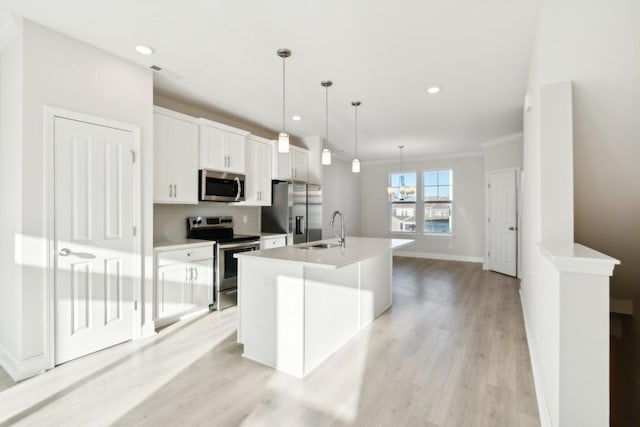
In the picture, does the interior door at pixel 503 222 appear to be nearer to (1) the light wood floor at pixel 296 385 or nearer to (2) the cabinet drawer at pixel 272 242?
(1) the light wood floor at pixel 296 385

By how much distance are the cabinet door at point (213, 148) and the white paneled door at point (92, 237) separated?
98cm

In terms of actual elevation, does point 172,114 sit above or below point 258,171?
above

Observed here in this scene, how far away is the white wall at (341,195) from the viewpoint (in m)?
7.12

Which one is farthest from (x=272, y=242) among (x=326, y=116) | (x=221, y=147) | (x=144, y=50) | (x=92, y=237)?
(x=144, y=50)

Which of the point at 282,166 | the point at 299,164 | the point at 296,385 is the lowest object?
the point at 296,385

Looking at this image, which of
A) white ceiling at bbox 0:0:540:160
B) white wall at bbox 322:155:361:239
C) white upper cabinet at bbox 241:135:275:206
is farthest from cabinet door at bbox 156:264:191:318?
white wall at bbox 322:155:361:239

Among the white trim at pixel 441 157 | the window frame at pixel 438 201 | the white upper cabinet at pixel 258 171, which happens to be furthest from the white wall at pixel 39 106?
the window frame at pixel 438 201

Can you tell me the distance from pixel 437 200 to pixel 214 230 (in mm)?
5651

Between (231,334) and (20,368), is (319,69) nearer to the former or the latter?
(231,334)

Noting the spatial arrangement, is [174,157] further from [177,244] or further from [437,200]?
[437,200]

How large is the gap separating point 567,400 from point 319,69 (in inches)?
120

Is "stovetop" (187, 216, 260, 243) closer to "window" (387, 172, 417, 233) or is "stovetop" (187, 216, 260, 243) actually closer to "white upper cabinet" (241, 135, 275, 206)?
"white upper cabinet" (241, 135, 275, 206)

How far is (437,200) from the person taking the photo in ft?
25.0

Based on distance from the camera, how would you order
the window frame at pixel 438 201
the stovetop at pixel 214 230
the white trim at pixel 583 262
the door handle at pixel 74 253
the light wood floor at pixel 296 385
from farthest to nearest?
the window frame at pixel 438 201 → the stovetop at pixel 214 230 → the door handle at pixel 74 253 → the light wood floor at pixel 296 385 → the white trim at pixel 583 262
